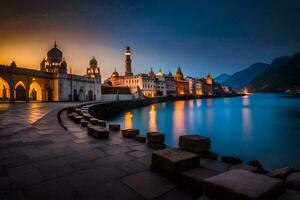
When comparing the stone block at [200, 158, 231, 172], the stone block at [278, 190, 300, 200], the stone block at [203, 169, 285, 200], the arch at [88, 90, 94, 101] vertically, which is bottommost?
the stone block at [200, 158, 231, 172]

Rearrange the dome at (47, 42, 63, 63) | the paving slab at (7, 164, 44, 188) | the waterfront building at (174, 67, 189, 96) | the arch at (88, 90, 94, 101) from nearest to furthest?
the paving slab at (7, 164, 44, 188)
the dome at (47, 42, 63, 63)
the arch at (88, 90, 94, 101)
the waterfront building at (174, 67, 189, 96)

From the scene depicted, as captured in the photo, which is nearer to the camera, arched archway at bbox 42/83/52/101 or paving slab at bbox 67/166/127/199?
paving slab at bbox 67/166/127/199

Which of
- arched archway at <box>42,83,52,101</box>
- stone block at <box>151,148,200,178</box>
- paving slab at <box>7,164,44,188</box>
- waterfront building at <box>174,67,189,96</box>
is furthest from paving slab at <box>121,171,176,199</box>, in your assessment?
waterfront building at <box>174,67,189,96</box>

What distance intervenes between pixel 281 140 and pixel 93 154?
783 inches

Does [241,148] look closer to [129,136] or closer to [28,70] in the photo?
[129,136]

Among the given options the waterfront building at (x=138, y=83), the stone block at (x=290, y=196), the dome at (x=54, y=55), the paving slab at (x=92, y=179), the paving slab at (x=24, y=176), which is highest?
the dome at (x=54, y=55)

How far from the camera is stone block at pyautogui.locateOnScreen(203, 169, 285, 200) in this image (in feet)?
7.25

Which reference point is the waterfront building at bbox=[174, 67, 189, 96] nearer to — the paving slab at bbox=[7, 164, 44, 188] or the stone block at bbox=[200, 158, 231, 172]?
the stone block at bbox=[200, 158, 231, 172]

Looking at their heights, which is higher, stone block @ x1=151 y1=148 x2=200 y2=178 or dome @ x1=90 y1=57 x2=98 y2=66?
dome @ x1=90 y1=57 x2=98 y2=66

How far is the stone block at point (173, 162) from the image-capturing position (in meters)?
3.44

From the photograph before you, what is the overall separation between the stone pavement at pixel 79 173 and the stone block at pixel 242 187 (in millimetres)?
601

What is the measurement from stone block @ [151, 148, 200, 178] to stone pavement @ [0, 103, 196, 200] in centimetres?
17

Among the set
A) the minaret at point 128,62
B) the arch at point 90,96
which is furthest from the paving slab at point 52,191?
the minaret at point 128,62

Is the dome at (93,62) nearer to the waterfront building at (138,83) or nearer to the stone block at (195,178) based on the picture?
the waterfront building at (138,83)
